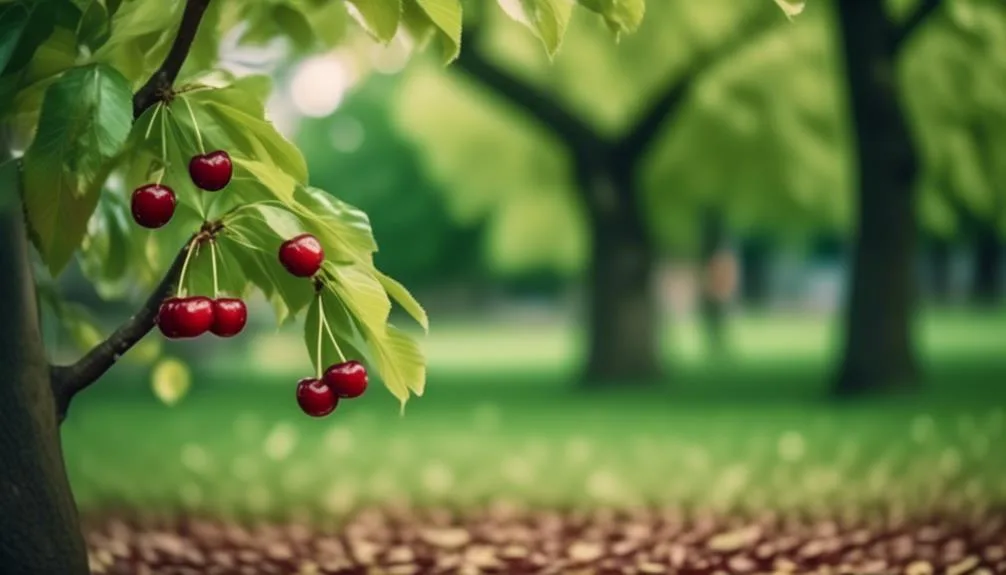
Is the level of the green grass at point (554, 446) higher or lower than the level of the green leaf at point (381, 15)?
lower

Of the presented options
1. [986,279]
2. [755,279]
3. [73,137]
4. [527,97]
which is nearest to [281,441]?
[527,97]

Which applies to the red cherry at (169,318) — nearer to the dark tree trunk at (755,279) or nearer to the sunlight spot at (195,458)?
the sunlight spot at (195,458)

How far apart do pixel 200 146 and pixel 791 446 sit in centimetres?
735

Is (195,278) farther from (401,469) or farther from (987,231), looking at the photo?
(987,231)

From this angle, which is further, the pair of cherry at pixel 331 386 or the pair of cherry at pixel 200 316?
the pair of cherry at pixel 331 386

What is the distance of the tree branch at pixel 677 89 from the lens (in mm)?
15117

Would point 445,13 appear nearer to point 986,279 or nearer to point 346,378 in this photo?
point 346,378

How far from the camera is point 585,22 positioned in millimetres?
16188

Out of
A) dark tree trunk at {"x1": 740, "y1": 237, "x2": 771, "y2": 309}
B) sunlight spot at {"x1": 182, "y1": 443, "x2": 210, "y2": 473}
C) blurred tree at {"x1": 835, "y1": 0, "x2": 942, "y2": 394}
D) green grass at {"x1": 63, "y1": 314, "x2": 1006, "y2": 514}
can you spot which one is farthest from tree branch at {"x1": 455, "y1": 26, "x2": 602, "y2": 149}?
dark tree trunk at {"x1": 740, "y1": 237, "x2": 771, "y2": 309}

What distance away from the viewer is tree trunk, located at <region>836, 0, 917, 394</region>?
1298 cm

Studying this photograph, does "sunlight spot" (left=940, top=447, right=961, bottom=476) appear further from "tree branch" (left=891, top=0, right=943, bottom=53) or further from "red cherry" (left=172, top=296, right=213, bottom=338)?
"red cherry" (left=172, top=296, right=213, bottom=338)

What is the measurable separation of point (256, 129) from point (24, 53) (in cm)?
65

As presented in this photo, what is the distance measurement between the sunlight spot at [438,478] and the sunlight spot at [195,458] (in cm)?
183

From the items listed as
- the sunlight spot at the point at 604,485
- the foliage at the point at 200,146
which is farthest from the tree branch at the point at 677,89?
the foliage at the point at 200,146
